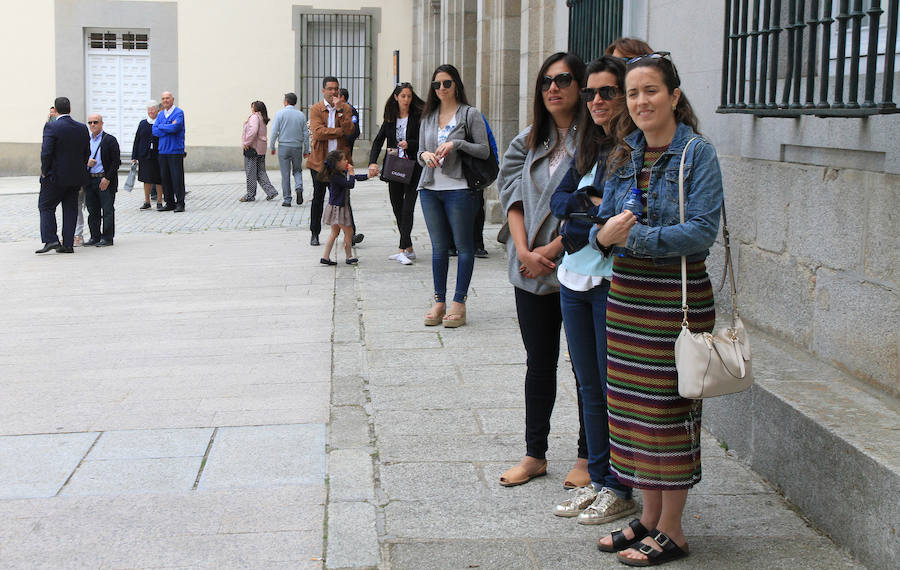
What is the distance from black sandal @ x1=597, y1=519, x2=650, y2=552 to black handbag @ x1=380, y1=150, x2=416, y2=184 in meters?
6.32

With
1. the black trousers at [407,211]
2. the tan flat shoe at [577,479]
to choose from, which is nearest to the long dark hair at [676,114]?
the tan flat shoe at [577,479]

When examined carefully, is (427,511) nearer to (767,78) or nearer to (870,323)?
(870,323)

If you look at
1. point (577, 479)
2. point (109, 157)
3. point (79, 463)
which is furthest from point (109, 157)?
point (577, 479)

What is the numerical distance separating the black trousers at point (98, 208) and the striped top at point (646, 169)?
34.2 feet

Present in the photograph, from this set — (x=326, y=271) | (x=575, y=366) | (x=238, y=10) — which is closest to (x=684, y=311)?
(x=575, y=366)

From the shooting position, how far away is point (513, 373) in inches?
250

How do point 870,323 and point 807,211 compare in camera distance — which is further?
point 807,211

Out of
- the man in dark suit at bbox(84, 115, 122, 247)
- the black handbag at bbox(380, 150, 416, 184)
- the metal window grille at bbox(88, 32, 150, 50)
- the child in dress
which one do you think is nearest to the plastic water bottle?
the black handbag at bbox(380, 150, 416, 184)

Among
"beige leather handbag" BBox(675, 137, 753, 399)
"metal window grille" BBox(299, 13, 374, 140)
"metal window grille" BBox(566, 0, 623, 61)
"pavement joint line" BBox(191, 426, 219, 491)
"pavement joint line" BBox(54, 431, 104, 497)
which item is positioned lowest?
"pavement joint line" BBox(54, 431, 104, 497)

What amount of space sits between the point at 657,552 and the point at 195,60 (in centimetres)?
2216

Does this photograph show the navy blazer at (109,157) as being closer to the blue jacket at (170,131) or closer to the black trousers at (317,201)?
the black trousers at (317,201)

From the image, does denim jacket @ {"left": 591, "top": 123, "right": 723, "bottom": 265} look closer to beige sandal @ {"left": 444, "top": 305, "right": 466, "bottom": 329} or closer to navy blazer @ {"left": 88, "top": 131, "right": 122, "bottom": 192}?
beige sandal @ {"left": 444, "top": 305, "right": 466, "bottom": 329}

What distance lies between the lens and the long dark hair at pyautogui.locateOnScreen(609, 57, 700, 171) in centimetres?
342

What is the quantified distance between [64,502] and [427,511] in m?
1.49
